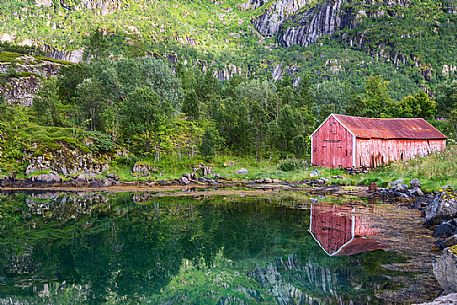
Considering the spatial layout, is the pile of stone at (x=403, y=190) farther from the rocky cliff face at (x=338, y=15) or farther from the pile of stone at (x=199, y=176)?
the rocky cliff face at (x=338, y=15)

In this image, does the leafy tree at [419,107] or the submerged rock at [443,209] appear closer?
the submerged rock at [443,209]

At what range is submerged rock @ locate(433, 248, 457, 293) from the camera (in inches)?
383

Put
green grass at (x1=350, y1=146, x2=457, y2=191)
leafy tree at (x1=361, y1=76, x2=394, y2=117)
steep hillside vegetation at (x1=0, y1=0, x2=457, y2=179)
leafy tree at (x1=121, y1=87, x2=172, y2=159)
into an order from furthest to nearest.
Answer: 1. leafy tree at (x1=361, y1=76, x2=394, y2=117)
2. leafy tree at (x1=121, y1=87, x2=172, y2=159)
3. steep hillside vegetation at (x1=0, y1=0, x2=457, y2=179)
4. green grass at (x1=350, y1=146, x2=457, y2=191)

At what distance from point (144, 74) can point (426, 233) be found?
55570 millimetres

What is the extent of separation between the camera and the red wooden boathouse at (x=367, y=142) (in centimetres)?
4391

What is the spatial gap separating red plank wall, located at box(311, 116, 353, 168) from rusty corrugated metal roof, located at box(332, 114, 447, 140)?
897 millimetres

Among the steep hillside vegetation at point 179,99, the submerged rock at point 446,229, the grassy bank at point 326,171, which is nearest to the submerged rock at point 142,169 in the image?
the steep hillside vegetation at point 179,99

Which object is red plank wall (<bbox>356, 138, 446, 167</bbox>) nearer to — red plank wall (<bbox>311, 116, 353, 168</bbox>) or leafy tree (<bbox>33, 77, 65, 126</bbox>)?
red plank wall (<bbox>311, 116, 353, 168</bbox>)

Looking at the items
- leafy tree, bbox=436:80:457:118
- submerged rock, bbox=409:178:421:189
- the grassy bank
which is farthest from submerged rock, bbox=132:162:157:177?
leafy tree, bbox=436:80:457:118

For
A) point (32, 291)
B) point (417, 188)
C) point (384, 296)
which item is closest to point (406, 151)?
point (417, 188)

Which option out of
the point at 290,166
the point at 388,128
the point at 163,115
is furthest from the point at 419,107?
the point at 163,115

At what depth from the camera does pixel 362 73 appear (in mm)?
131125

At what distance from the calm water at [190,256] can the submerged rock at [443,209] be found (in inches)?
107

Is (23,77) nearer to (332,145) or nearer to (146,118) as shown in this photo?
(146,118)
